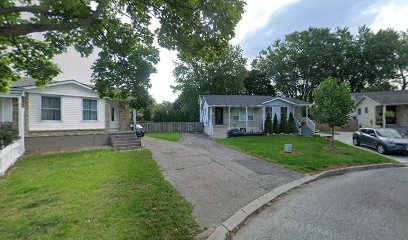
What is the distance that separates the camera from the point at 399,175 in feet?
30.5

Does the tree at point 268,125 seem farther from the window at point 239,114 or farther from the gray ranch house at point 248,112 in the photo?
the window at point 239,114

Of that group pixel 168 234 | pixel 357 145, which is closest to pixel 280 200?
pixel 168 234

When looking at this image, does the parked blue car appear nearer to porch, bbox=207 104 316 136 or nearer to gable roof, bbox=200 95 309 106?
porch, bbox=207 104 316 136

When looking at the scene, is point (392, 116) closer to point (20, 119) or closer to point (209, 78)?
point (209, 78)

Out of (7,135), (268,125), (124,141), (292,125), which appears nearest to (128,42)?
(7,135)

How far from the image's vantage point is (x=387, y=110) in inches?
1114

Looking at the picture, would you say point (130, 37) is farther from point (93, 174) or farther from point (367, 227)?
point (367, 227)

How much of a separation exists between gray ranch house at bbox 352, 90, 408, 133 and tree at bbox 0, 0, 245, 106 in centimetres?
2947

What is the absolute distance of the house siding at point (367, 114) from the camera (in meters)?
28.2

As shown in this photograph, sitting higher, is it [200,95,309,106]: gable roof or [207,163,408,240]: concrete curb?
[200,95,309,106]: gable roof

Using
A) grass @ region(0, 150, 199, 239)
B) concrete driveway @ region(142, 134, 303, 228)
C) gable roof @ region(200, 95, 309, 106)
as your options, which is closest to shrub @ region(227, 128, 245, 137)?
gable roof @ region(200, 95, 309, 106)

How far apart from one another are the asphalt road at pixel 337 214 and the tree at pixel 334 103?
22.7 feet

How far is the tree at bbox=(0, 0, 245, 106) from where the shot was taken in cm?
528

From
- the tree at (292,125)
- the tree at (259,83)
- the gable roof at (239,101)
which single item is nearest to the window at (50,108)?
the gable roof at (239,101)
